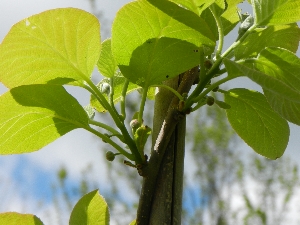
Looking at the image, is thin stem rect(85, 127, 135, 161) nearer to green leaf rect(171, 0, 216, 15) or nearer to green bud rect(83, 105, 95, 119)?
green bud rect(83, 105, 95, 119)

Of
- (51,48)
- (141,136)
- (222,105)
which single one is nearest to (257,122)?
(222,105)

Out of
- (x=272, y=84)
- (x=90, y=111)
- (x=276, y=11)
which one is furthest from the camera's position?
(x=90, y=111)

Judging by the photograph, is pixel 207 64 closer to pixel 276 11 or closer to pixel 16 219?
pixel 276 11

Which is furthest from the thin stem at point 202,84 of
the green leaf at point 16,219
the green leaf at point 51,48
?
the green leaf at point 16,219

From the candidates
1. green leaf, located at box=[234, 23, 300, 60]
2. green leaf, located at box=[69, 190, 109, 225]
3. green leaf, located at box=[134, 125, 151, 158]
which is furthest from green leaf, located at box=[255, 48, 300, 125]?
green leaf, located at box=[69, 190, 109, 225]

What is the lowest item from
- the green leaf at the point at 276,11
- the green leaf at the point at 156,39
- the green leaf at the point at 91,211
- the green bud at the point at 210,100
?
the green leaf at the point at 91,211

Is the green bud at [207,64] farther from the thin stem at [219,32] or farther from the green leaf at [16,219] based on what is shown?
the green leaf at [16,219]
